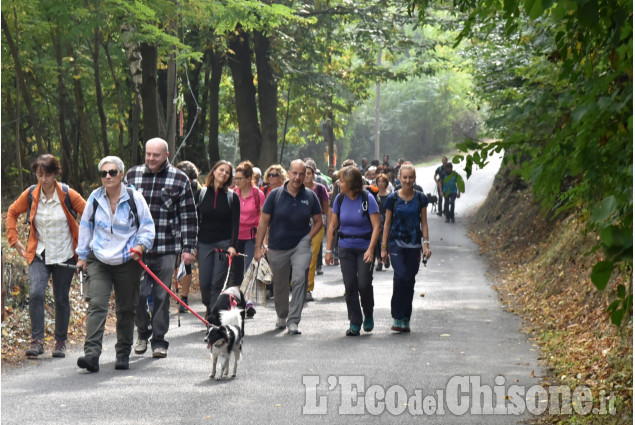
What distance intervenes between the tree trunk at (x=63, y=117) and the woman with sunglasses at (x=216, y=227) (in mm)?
10034

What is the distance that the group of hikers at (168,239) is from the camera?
9258mm

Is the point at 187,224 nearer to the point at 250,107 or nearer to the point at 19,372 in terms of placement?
the point at 19,372

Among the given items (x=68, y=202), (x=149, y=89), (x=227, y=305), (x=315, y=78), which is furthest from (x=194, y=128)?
(x=227, y=305)

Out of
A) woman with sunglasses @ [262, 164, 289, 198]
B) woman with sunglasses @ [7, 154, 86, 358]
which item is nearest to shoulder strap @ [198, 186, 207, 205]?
woman with sunglasses @ [7, 154, 86, 358]

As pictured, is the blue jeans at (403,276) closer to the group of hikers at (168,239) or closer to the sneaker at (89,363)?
the group of hikers at (168,239)

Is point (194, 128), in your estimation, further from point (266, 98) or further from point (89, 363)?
point (89, 363)

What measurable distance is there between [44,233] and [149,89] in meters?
8.12

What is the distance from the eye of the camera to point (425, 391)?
8430 mm

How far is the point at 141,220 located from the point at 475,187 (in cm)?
4547

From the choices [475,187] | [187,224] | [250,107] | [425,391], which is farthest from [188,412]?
[475,187]

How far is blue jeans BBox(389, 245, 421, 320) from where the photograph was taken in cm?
1186

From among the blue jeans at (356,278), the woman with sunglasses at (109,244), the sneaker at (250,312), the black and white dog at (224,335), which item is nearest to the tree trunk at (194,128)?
the sneaker at (250,312)

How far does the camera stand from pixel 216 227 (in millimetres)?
11867

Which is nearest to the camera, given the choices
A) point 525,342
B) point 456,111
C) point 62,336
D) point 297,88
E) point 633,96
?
point 633,96
